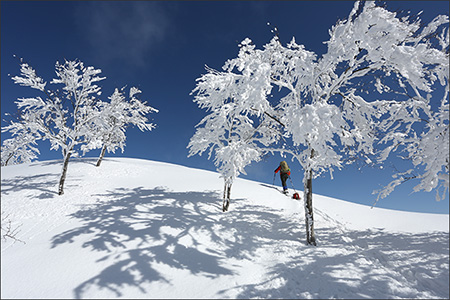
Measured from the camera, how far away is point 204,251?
21.3 feet

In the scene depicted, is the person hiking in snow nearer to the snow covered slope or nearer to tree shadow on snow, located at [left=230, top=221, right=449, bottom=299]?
the snow covered slope

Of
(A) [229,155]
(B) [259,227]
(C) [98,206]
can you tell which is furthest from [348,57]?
(C) [98,206]

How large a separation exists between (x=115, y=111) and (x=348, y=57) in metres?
12.5

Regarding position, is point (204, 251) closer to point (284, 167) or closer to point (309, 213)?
point (309, 213)

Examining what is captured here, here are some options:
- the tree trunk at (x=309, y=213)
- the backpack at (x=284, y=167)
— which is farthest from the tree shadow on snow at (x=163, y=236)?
the backpack at (x=284, y=167)

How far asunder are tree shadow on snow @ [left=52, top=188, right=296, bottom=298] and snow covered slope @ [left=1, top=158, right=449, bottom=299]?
1.4 inches

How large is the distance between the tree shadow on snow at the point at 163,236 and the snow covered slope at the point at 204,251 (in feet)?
0.11

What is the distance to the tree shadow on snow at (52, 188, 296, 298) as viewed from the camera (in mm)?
5242

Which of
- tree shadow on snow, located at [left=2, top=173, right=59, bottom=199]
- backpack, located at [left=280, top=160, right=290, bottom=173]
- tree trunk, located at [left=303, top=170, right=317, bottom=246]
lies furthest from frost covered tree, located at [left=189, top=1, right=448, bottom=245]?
tree shadow on snow, located at [left=2, top=173, right=59, bottom=199]

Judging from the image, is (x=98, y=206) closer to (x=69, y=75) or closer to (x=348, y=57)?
(x=69, y=75)

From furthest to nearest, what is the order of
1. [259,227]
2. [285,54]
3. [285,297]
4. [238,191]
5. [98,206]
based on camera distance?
[238,191] → [98,206] → [259,227] → [285,54] → [285,297]

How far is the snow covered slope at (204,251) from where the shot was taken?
4.59m

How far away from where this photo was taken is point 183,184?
14.9 meters

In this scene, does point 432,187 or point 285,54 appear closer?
point 432,187
